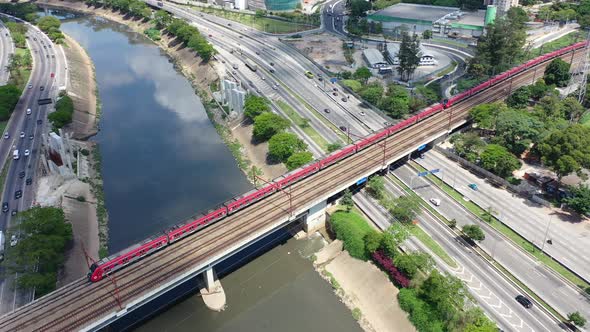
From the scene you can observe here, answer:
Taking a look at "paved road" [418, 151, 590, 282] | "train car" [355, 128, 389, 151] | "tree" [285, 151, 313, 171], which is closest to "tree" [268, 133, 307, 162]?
"tree" [285, 151, 313, 171]

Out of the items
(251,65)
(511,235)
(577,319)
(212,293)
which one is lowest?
(212,293)

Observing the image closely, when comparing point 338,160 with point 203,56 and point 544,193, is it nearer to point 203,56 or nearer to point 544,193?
point 544,193

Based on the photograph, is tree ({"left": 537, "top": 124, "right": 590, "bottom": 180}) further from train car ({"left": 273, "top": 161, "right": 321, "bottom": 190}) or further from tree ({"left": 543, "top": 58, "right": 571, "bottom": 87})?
tree ({"left": 543, "top": 58, "right": 571, "bottom": 87})

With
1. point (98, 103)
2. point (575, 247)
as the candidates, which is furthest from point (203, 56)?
point (575, 247)

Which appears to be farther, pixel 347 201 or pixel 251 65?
pixel 251 65

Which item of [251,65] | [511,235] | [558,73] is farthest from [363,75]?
[511,235]

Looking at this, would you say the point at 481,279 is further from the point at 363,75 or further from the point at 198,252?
the point at 363,75
